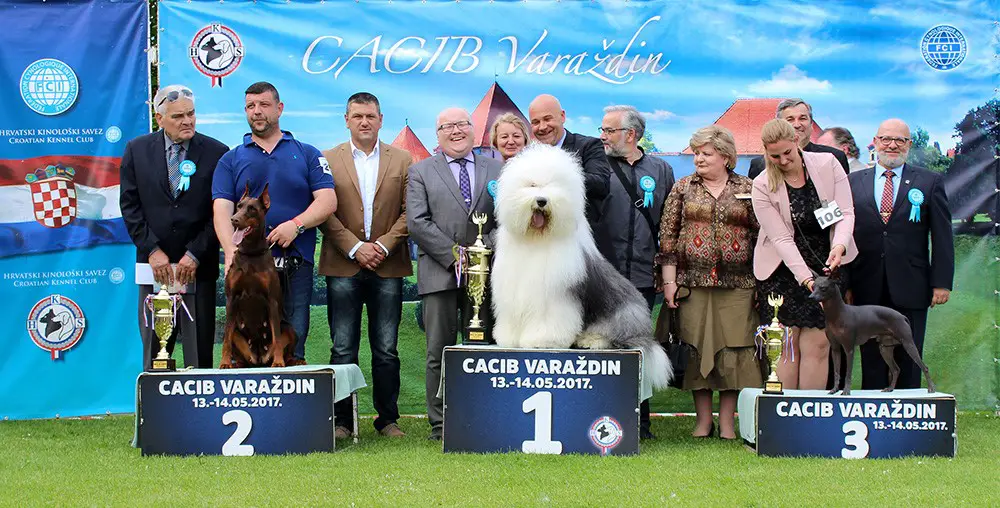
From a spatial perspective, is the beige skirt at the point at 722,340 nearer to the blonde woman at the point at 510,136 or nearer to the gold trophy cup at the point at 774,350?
the gold trophy cup at the point at 774,350

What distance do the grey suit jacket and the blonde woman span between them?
17cm

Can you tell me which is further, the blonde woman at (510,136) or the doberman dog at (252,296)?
the blonde woman at (510,136)

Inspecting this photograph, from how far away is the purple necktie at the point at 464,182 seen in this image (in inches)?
225

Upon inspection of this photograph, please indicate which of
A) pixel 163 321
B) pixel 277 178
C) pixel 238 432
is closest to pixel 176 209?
pixel 277 178

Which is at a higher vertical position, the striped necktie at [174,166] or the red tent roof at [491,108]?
the red tent roof at [491,108]

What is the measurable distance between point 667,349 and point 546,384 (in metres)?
1.05

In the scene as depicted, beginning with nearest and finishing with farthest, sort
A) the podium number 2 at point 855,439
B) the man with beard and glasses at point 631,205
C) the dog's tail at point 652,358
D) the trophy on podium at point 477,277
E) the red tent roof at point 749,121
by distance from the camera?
1. the podium number 2 at point 855,439
2. the dog's tail at point 652,358
3. the trophy on podium at point 477,277
4. the man with beard and glasses at point 631,205
5. the red tent roof at point 749,121

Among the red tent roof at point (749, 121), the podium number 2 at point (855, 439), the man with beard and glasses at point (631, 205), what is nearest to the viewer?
the podium number 2 at point (855, 439)

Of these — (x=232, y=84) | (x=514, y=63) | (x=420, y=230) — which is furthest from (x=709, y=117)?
(x=232, y=84)

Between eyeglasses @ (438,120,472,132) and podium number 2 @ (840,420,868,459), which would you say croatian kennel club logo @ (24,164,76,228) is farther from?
podium number 2 @ (840,420,868,459)

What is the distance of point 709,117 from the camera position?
688 centimetres

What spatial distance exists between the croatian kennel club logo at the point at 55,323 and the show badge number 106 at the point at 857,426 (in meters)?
4.63

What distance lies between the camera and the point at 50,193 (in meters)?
6.69

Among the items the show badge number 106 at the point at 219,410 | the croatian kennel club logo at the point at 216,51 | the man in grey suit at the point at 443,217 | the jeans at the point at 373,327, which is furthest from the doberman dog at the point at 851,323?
the croatian kennel club logo at the point at 216,51
